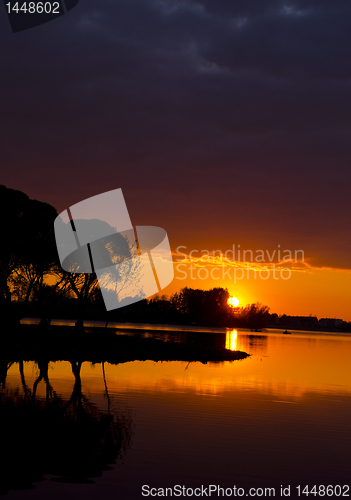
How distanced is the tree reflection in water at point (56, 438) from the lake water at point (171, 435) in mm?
43

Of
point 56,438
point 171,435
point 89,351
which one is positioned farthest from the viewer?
point 89,351

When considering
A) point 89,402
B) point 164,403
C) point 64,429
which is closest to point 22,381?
point 89,402

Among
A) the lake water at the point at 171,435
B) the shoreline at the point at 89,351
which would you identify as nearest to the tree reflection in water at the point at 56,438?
the lake water at the point at 171,435

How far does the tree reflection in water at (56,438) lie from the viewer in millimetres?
12328

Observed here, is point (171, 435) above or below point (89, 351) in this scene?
below

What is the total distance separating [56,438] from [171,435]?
432cm

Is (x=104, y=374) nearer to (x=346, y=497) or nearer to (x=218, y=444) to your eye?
(x=218, y=444)

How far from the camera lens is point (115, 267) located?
57.5m

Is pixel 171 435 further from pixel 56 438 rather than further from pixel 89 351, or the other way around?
pixel 89 351

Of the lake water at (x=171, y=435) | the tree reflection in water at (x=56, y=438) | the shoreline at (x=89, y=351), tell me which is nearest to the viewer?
the tree reflection in water at (x=56, y=438)

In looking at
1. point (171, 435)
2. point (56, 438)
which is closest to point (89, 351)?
point (171, 435)

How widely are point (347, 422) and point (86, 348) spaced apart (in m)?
34.9

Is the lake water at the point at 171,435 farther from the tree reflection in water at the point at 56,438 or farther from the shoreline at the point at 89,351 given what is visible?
the shoreline at the point at 89,351

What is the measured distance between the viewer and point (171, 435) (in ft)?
57.2
